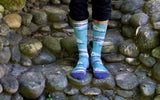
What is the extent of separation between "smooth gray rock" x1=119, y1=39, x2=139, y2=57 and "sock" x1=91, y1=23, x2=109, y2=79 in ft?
0.85

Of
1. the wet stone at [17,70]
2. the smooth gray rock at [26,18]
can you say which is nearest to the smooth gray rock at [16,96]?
the wet stone at [17,70]

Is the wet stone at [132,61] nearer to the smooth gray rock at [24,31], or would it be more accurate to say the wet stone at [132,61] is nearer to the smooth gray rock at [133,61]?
the smooth gray rock at [133,61]

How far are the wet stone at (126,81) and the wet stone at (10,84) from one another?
0.69 m

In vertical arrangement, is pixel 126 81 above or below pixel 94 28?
below

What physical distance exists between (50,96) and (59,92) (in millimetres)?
68

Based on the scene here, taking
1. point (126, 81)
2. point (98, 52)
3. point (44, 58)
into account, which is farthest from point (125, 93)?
point (44, 58)

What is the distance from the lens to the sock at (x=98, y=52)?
1.53 meters

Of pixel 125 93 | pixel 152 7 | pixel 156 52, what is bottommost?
pixel 125 93

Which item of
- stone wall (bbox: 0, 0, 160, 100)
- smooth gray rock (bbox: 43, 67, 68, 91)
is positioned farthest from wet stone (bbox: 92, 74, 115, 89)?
smooth gray rock (bbox: 43, 67, 68, 91)

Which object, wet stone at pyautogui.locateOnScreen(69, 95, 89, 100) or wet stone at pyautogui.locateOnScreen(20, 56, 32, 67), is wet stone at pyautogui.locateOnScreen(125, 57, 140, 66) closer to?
wet stone at pyautogui.locateOnScreen(69, 95, 89, 100)

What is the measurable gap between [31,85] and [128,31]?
0.94 metres

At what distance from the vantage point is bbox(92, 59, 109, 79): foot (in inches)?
61.3

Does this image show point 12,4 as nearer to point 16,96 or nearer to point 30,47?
point 30,47

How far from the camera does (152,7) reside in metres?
1.90
